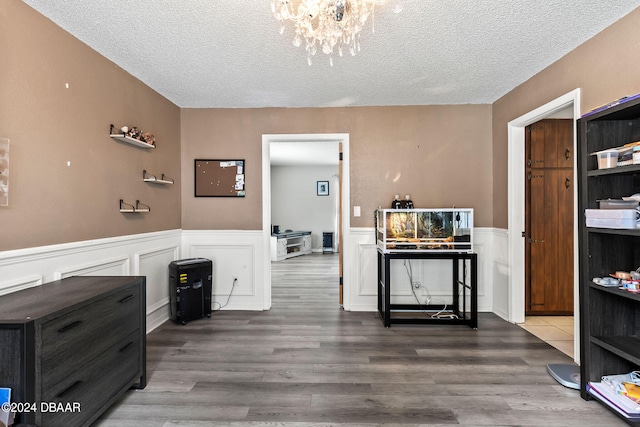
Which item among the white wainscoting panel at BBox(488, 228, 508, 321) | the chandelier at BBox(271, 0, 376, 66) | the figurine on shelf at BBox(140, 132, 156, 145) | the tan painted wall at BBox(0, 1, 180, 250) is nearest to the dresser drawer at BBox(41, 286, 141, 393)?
the tan painted wall at BBox(0, 1, 180, 250)

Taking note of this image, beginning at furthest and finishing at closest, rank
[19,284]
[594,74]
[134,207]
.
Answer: [134,207]
[594,74]
[19,284]

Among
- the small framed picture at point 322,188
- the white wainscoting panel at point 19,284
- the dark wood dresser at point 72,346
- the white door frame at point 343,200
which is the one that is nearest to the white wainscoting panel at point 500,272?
the white door frame at point 343,200

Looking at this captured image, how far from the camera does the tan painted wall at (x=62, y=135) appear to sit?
1.94 metres

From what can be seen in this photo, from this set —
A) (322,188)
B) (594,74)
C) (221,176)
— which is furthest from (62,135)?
(322,188)

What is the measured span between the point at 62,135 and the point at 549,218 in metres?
4.65

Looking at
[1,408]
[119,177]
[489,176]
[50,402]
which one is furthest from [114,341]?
[489,176]

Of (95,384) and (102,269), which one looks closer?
(95,384)

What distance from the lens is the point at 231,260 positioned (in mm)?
4027

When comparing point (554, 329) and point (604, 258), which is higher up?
point (604, 258)

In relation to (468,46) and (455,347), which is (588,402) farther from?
(468,46)

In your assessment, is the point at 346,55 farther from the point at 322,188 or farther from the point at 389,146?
the point at 322,188

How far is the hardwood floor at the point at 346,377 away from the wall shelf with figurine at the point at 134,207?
1205mm

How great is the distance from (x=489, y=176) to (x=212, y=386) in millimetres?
3574

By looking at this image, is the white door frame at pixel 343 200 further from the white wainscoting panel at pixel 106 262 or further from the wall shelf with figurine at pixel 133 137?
the wall shelf with figurine at pixel 133 137
